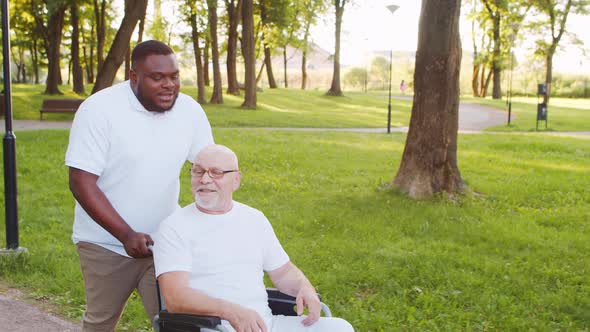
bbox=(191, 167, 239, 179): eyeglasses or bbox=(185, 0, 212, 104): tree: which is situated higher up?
bbox=(185, 0, 212, 104): tree

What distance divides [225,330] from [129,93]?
1.15 meters

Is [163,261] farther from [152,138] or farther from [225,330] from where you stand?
[152,138]

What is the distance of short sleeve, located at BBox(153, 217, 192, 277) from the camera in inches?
103

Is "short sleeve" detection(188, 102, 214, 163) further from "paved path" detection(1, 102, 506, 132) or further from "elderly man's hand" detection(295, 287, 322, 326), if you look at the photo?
"paved path" detection(1, 102, 506, 132)

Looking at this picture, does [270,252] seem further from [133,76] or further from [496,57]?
[496,57]

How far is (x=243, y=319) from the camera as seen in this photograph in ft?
8.50

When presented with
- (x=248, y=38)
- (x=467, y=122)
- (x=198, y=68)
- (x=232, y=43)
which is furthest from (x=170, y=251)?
(x=232, y=43)

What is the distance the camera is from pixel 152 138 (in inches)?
111

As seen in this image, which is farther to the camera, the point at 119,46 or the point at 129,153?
the point at 119,46

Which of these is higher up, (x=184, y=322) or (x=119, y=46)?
(x=119, y=46)

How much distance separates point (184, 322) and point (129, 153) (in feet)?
2.59

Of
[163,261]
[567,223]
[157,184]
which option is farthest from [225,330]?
[567,223]

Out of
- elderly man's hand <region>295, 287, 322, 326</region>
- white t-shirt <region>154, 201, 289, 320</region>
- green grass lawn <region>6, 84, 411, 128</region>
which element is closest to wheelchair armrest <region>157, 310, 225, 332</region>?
white t-shirt <region>154, 201, 289, 320</region>

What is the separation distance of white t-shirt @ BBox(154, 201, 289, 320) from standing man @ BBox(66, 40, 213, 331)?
0.48 ft
